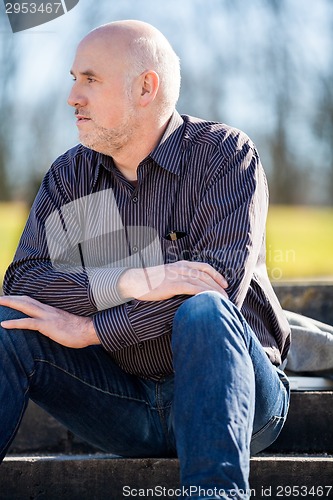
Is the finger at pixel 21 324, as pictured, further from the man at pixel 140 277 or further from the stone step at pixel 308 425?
the stone step at pixel 308 425

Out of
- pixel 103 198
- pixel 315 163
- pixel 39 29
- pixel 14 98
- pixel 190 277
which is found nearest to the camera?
pixel 190 277

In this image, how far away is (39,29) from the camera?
8453 mm

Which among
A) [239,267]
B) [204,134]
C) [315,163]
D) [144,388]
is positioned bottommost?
[315,163]

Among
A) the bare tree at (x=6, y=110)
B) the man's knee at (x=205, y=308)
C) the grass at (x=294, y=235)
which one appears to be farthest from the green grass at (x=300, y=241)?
the bare tree at (x=6, y=110)

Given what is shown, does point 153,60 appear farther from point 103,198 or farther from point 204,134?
point 103,198

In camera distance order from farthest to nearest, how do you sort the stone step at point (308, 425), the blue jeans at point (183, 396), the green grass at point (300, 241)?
the green grass at point (300, 241) → the stone step at point (308, 425) → the blue jeans at point (183, 396)

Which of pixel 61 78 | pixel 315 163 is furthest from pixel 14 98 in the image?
pixel 315 163

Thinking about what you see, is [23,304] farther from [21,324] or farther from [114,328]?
[114,328]

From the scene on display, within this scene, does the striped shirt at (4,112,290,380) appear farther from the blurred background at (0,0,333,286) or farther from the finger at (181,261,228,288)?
the blurred background at (0,0,333,286)

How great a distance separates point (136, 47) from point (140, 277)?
2.29ft

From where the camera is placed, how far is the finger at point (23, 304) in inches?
84.9

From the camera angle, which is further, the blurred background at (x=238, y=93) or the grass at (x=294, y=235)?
the blurred background at (x=238, y=93)

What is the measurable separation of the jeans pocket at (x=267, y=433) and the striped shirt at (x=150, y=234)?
0.18 meters

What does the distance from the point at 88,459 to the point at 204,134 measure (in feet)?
3.19
